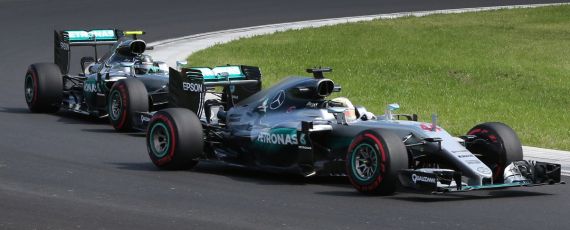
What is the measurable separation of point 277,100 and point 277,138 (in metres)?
0.59

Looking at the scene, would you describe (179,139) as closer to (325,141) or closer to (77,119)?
(325,141)

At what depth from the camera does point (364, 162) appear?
12.7 meters

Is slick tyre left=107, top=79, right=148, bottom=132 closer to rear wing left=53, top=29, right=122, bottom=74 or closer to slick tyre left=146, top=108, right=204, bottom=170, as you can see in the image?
rear wing left=53, top=29, right=122, bottom=74

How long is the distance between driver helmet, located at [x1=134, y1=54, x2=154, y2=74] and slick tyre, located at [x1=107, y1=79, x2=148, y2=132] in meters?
1.27

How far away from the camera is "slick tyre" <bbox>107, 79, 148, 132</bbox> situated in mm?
18141

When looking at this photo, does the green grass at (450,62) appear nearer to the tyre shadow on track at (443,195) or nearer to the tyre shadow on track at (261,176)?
the tyre shadow on track at (443,195)

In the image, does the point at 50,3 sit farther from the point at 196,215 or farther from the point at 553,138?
the point at 196,215

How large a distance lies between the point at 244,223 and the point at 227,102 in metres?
4.56

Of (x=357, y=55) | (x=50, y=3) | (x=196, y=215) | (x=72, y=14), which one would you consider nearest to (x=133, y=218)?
(x=196, y=215)

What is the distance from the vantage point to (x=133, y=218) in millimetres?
11391

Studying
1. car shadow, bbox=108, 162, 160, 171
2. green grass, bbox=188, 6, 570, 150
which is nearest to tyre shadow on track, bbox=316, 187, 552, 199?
car shadow, bbox=108, 162, 160, 171

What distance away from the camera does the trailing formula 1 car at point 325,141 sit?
40.8ft

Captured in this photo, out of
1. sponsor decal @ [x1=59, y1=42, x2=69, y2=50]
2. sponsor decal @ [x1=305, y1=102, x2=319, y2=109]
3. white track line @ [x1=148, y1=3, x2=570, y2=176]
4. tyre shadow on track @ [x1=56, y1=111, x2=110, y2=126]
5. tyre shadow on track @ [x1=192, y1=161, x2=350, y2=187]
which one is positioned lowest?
tyre shadow on track @ [x1=192, y1=161, x2=350, y2=187]

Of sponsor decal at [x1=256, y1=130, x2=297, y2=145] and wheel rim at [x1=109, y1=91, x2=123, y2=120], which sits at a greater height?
wheel rim at [x1=109, y1=91, x2=123, y2=120]
